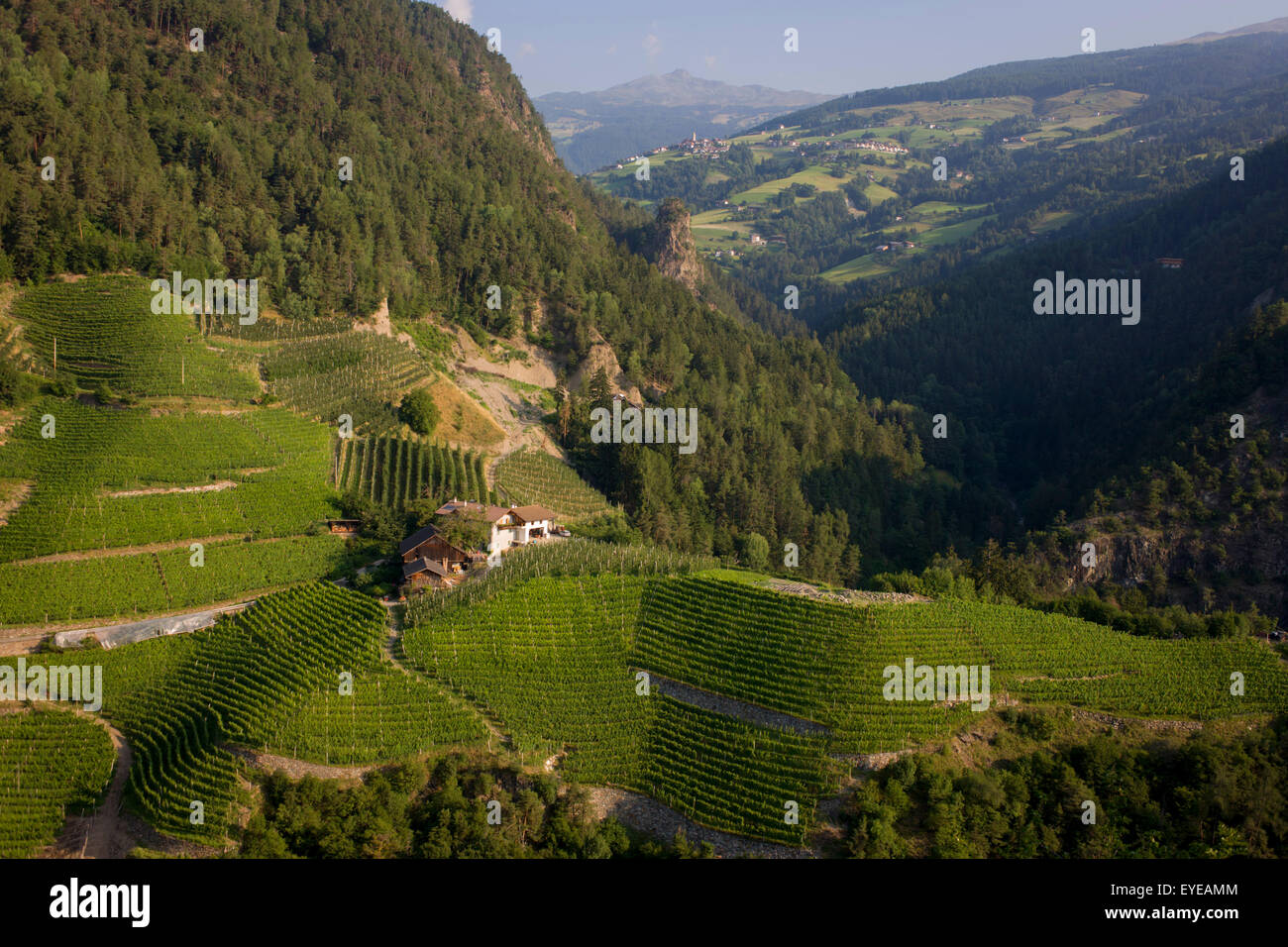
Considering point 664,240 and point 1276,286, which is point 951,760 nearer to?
point 1276,286

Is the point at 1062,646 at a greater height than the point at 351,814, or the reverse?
the point at 1062,646

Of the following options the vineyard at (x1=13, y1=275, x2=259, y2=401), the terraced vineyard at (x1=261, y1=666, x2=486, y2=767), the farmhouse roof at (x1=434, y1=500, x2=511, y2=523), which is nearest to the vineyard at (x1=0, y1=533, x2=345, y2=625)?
the farmhouse roof at (x1=434, y1=500, x2=511, y2=523)

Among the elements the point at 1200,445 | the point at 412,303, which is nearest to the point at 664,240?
the point at 412,303

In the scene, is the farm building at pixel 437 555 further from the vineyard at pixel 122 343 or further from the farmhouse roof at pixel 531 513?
the vineyard at pixel 122 343

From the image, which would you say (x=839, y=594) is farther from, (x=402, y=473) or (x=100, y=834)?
(x=100, y=834)

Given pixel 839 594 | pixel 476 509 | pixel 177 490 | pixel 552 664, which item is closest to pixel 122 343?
pixel 177 490

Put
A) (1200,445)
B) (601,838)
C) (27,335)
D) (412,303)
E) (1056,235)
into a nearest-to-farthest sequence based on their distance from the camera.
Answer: (601,838)
(27,335)
(1200,445)
(412,303)
(1056,235)
